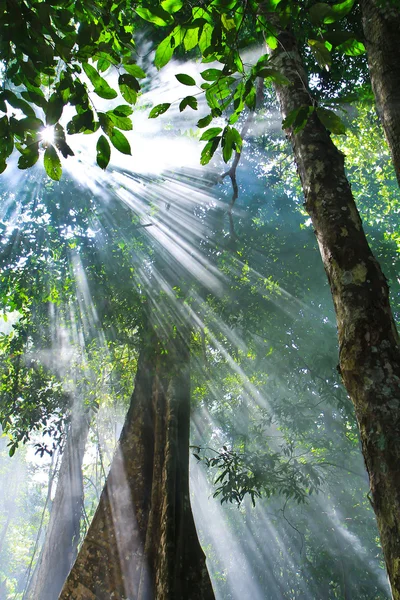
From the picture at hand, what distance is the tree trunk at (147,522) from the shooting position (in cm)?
403

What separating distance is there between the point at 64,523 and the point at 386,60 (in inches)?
450

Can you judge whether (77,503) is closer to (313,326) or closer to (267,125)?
(313,326)

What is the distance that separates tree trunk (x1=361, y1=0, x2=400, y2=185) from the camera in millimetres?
2037

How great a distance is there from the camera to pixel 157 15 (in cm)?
143

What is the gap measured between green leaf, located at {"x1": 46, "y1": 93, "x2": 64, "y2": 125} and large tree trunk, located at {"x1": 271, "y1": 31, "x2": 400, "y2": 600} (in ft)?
3.06

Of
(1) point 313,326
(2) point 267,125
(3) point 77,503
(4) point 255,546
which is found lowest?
(4) point 255,546

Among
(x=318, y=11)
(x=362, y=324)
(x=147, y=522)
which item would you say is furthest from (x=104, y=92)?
(x=147, y=522)

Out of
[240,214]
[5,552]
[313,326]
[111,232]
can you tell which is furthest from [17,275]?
[5,552]

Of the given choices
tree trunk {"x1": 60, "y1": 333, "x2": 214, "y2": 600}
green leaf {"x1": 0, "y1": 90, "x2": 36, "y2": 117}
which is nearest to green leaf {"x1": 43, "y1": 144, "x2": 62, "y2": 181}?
green leaf {"x1": 0, "y1": 90, "x2": 36, "y2": 117}

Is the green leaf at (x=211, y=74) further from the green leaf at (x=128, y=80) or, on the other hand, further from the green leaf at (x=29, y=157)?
the green leaf at (x=29, y=157)

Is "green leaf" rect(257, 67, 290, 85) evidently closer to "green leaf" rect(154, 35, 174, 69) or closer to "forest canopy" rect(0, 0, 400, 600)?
"forest canopy" rect(0, 0, 400, 600)

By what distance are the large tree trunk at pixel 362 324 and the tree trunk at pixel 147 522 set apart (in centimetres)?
326

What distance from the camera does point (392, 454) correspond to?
1.34 metres

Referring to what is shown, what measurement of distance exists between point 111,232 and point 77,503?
743 cm
